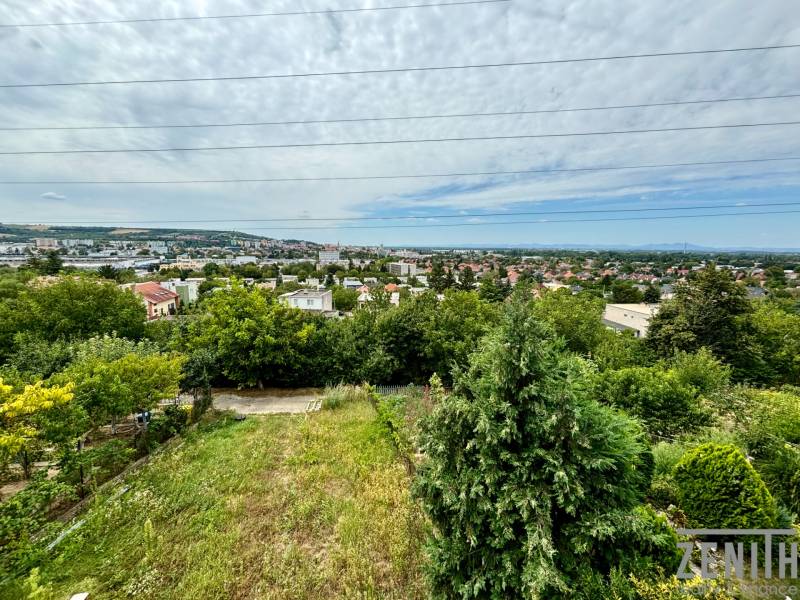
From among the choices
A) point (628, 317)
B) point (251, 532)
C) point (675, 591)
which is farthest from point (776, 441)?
point (628, 317)

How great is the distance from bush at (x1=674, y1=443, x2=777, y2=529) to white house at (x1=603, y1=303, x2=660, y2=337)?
A: 73.1 ft

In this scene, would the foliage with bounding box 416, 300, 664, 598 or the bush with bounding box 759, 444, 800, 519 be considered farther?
the bush with bounding box 759, 444, 800, 519

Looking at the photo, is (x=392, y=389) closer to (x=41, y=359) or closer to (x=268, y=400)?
(x=268, y=400)

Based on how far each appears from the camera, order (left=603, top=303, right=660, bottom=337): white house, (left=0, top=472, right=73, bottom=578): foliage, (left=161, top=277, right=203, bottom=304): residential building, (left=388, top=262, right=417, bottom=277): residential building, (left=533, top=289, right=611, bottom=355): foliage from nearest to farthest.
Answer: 1. (left=0, top=472, right=73, bottom=578): foliage
2. (left=533, top=289, right=611, bottom=355): foliage
3. (left=603, top=303, right=660, bottom=337): white house
4. (left=161, top=277, right=203, bottom=304): residential building
5. (left=388, top=262, right=417, bottom=277): residential building

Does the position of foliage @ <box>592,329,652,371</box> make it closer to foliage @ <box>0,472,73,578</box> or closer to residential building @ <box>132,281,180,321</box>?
foliage @ <box>0,472,73,578</box>

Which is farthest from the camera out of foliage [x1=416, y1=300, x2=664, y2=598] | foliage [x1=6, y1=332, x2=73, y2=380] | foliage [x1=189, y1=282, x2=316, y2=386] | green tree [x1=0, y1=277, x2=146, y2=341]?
green tree [x1=0, y1=277, x2=146, y2=341]

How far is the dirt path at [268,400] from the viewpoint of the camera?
11.6 metres

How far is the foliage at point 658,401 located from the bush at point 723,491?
3712 mm

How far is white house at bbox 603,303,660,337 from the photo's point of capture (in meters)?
24.7

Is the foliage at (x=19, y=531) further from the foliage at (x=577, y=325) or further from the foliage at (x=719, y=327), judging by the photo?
the foliage at (x=719, y=327)

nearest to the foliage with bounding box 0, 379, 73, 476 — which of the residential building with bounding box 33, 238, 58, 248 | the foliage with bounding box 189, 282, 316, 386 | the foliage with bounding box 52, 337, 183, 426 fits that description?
the foliage with bounding box 52, 337, 183, 426

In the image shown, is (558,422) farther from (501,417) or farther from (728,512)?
(728,512)

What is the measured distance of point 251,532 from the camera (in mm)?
5535

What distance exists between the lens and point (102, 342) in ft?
29.2
